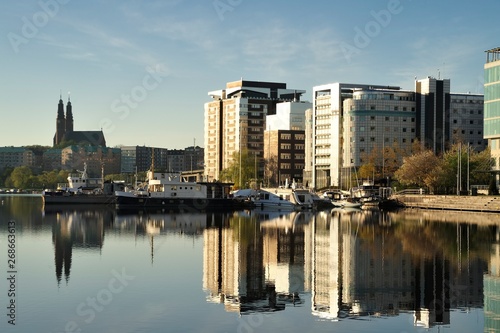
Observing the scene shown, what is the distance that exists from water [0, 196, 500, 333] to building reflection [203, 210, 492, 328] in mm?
72

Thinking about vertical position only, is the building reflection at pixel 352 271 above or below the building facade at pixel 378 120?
below

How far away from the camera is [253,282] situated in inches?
1505

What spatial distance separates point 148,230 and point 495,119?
74.9m

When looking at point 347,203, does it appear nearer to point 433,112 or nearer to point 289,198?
point 289,198

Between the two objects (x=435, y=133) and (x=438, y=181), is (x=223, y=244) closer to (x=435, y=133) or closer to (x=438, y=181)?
(x=438, y=181)

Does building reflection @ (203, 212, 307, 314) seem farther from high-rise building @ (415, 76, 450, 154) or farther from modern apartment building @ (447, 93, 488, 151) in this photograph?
modern apartment building @ (447, 93, 488, 151)

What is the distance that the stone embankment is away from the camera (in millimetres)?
106875

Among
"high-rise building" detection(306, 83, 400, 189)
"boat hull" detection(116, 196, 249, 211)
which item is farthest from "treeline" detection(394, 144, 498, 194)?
"high-rise building" detection(306, 83, 400, 189)

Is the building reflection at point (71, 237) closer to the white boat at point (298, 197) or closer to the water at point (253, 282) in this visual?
the water at point (253, 282)

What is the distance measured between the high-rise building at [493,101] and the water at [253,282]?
63.8m

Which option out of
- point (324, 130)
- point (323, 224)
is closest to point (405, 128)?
point (324, 130)

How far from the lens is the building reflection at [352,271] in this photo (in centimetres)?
3244

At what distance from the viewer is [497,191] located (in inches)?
4569

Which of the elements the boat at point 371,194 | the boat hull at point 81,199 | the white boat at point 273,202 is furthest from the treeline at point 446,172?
the boat hull at point 81,199
